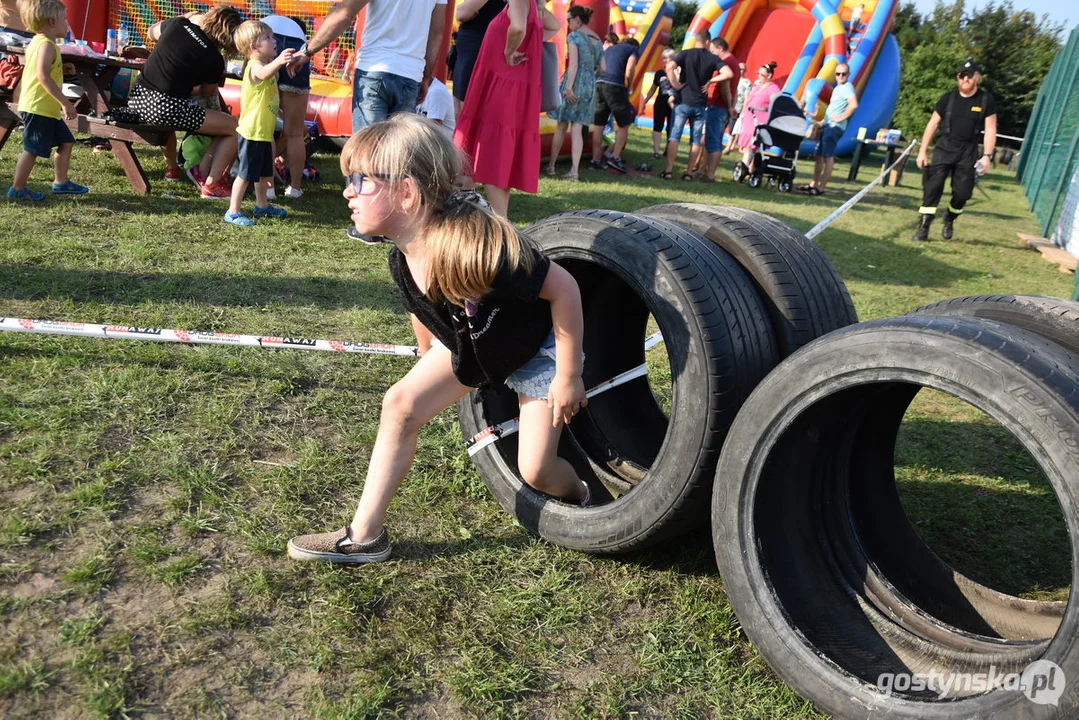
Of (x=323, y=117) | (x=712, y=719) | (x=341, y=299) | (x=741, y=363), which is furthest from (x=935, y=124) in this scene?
(x=712, y=719)

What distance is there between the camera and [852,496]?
280 centimetres

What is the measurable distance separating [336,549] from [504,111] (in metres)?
4.29

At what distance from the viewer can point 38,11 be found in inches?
251

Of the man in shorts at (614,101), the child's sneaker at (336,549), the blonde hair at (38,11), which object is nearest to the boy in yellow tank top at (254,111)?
the blonde hair at (38,11)

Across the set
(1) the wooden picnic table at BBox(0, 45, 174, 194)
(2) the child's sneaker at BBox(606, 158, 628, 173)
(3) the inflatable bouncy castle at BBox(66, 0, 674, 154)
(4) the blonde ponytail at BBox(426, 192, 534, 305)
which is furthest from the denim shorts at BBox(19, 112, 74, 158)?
(2) the child's sneaker at BBox(606, 158, 628, 173)

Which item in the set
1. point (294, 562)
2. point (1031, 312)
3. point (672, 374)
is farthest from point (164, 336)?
point (1031, 312)

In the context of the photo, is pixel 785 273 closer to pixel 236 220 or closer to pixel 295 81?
pixel 236 220

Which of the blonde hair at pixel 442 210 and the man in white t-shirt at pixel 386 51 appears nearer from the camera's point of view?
the blonde hair at pixel 442 210

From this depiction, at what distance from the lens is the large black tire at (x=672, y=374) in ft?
8.09

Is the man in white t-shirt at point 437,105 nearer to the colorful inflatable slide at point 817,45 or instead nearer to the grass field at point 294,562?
the grass field at point 294,562

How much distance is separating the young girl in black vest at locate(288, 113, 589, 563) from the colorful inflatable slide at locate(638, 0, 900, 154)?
18.9 m

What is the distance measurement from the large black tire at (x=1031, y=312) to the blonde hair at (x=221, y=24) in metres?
6.56

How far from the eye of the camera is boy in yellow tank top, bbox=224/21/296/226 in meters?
6.64

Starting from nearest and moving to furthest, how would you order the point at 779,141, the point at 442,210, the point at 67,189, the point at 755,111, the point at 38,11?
the point at 442,210 → the point at 38,11 → the point at 67,189 → the point at 779,141 → the point at 755,111
